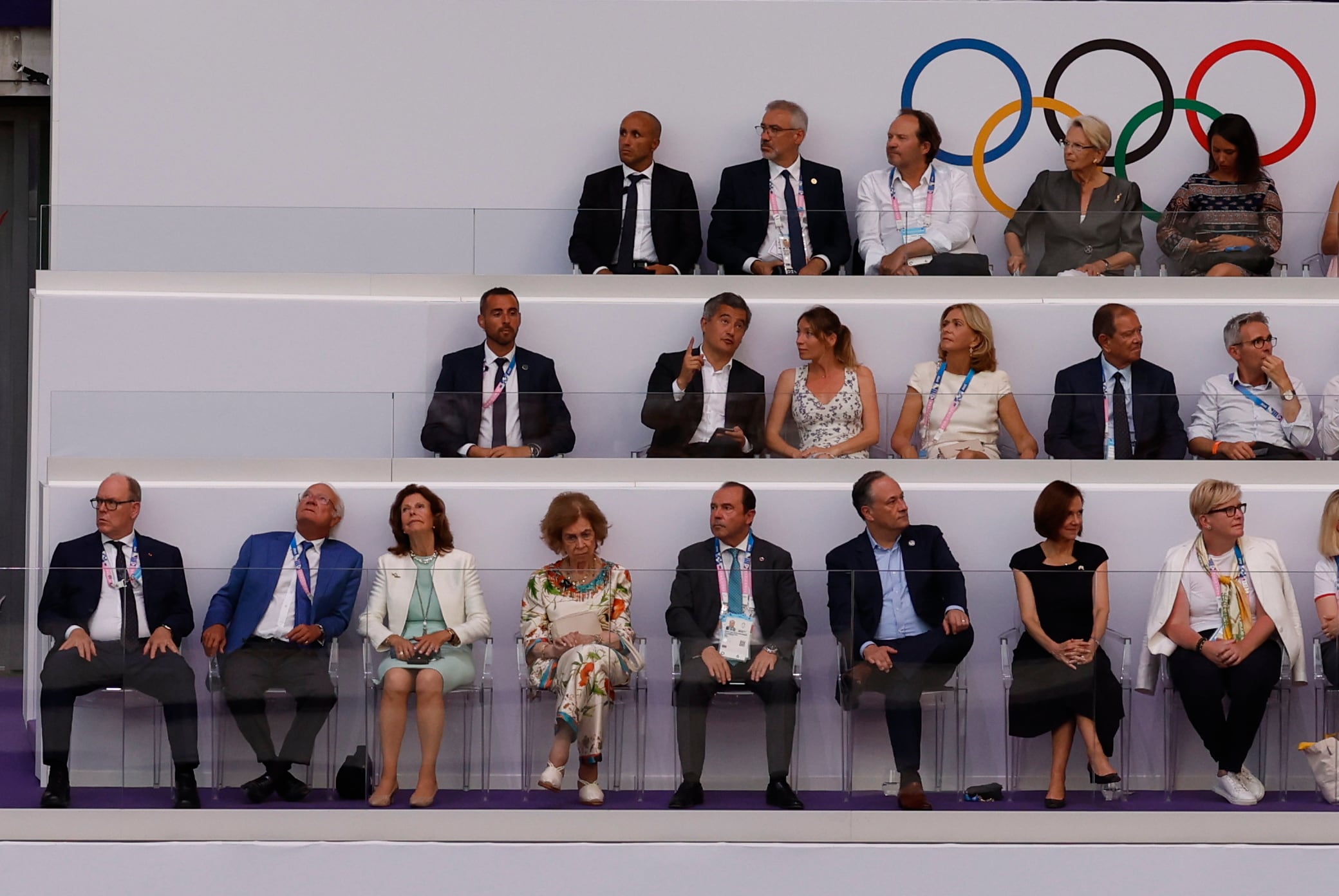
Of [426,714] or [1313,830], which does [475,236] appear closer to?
[426,714]

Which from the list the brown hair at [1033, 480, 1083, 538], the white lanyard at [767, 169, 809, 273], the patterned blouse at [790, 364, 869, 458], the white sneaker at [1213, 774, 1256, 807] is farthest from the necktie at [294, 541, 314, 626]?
the white sneaker at [1213, 774, 1256, 807]

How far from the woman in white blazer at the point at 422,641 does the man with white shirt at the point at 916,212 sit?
9.12ft

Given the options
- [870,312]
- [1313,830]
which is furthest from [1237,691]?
[870,312]

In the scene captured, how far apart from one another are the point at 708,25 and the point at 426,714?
14.3ft

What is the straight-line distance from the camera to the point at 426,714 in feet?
19.9

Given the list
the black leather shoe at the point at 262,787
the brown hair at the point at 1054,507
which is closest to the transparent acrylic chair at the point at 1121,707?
the brown hair at the point at 1054,507

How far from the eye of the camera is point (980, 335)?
24.4 ft

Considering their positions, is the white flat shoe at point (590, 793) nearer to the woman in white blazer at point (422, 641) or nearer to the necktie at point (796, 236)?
the woman in white blazer at point (422, 641)

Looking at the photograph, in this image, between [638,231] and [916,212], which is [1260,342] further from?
[638,231]

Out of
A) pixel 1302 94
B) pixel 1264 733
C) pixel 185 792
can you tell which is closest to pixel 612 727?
pixel 185 792

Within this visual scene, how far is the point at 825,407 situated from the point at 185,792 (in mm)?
2939

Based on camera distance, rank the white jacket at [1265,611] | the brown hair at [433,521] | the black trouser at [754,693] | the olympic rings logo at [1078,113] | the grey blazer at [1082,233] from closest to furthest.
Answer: the black trouser at [754,693] → the white jacket at [1265,611] → the brown hair at [433,521] → the grey blazer at [1082,233] → the olympic rings logo at [1078,113]

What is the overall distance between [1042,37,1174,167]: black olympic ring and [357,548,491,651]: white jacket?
14.3 feet

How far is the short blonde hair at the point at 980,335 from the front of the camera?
7434mm
